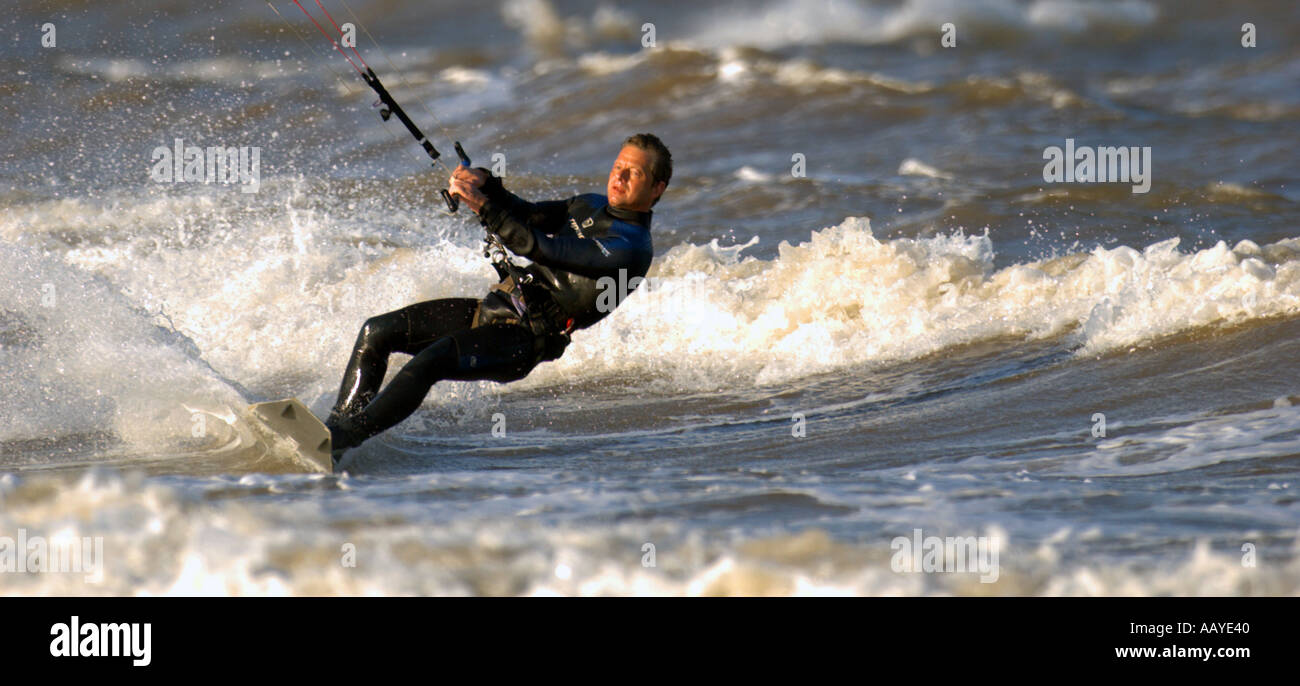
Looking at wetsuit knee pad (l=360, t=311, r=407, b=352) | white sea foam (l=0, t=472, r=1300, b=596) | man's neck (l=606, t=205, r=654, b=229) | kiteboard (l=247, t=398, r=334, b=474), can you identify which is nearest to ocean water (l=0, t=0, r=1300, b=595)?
white sea foam (l=0, t=472, r=1300, b=596)

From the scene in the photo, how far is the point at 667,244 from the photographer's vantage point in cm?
1187

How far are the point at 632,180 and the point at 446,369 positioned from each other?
1.18 m

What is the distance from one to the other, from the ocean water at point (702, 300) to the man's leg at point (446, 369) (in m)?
0.20

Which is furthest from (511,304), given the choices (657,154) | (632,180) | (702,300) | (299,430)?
(702,300)

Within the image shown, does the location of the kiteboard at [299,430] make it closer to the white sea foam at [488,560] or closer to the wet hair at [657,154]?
the white sea foam at [488,560]

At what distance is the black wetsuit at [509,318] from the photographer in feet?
18.2

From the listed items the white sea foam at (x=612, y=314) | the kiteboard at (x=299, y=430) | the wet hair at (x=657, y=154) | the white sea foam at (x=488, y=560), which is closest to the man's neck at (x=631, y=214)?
the wet hair at (x=657, y=154)

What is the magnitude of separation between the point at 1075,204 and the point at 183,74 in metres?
13.3

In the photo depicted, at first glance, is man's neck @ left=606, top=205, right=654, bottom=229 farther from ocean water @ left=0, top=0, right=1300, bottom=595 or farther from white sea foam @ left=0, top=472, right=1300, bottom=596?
white sea foam @ left=0, top=472, right=1300, bottom=596

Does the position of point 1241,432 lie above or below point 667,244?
below
